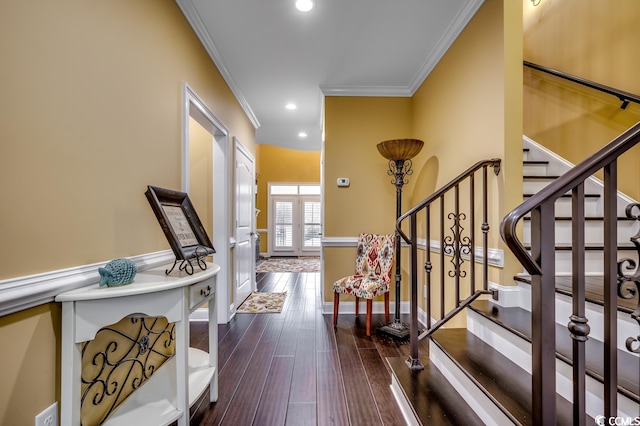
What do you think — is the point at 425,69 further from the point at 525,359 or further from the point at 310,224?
the point at 310,224

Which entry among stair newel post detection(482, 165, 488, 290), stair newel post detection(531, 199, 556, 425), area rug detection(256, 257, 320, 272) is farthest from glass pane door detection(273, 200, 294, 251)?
stair newel post detection(531, 199, 556, 425)

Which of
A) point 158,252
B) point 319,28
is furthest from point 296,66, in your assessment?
point 158,252

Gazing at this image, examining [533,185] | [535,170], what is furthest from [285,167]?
[533,185]

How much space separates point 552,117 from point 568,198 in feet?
3.08

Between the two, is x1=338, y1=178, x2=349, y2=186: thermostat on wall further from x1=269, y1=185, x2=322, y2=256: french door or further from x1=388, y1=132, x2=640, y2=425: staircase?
x1=269, y1=185, x2=322, y2=256: french door

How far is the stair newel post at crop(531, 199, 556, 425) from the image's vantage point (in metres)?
0.82

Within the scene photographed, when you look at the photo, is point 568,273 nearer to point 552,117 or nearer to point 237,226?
point 552,117

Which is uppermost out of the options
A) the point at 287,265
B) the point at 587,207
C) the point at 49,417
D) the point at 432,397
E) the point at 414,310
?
the point at 587,207

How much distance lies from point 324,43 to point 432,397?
8.96 feet

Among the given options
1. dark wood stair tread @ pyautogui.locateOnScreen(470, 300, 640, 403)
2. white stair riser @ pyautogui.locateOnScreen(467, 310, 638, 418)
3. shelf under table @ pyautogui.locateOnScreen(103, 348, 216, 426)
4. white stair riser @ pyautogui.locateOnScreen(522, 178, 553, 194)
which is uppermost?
white stair riser @ pyautogui.locateOnScreen(522, 178, 553, 194)

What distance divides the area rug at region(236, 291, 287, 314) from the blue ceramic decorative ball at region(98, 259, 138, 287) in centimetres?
233

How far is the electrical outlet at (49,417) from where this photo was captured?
1006 millimetres

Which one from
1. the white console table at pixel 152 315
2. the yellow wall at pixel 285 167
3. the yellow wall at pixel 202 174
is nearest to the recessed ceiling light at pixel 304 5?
the yellow wall at pixel 202 174

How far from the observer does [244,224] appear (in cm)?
381
